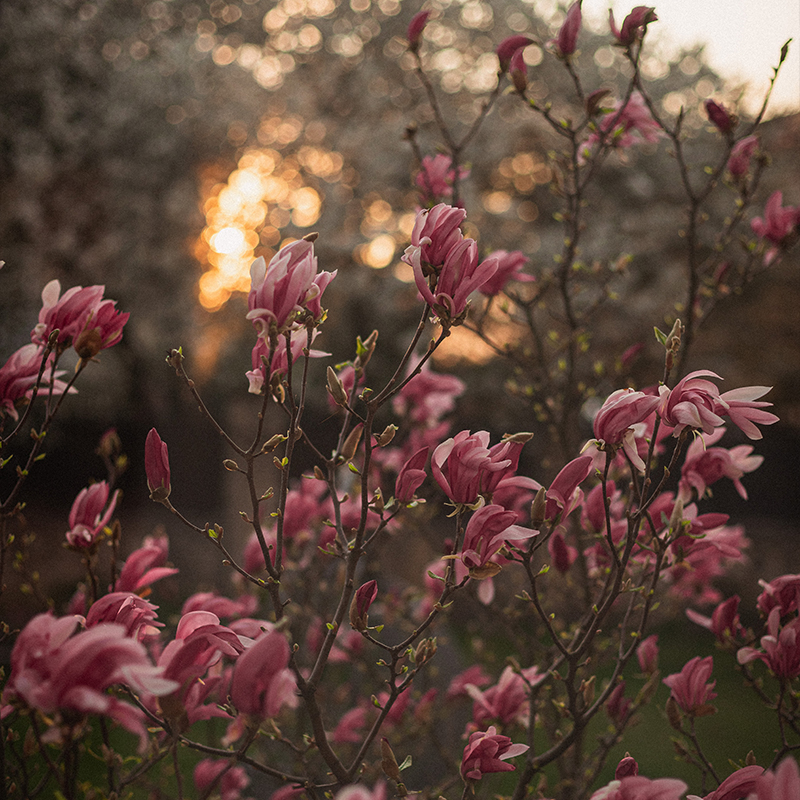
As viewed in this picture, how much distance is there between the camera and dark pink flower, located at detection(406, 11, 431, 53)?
4.40ft

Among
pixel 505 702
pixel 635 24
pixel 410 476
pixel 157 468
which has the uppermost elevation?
pixel 635 24

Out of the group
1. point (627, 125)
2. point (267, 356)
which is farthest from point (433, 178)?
point (267, 356)

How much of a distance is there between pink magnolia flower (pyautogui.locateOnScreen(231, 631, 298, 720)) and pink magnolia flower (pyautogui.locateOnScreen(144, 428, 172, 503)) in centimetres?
32

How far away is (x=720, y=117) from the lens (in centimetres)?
139

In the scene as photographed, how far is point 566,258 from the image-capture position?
144 cm

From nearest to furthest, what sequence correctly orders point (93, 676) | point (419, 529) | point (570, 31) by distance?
1. point (93, 676)
2. point (570, 31)
3. point (419, 529)

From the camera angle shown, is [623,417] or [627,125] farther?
[627,125]

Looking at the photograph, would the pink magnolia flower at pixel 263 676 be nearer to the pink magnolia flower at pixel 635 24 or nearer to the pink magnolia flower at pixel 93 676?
the pink magnolia flower at pixel 93 676

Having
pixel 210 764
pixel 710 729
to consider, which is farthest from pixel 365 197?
pixel 210 764

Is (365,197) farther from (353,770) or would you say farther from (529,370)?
(353,770)

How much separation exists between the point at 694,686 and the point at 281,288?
87 centimetres

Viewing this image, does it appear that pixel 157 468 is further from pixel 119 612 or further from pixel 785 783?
pixel 785 783

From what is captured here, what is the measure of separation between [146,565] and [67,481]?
4708 mm

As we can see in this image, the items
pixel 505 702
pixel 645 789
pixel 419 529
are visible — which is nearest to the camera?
pixel 645 789
